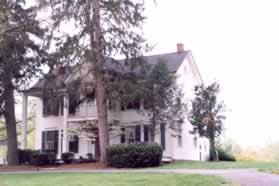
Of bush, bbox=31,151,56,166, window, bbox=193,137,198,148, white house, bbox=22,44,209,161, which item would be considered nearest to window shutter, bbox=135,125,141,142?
white house, bbox=22,44,209,161

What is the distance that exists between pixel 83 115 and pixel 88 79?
495cm

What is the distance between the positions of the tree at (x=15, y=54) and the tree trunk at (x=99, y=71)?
389 cm

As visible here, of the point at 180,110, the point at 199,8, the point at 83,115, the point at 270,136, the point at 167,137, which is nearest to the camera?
the point at 199,8

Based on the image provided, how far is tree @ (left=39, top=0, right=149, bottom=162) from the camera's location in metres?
22.1

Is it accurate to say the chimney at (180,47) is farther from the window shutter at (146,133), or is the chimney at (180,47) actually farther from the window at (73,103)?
the window at (73,103)

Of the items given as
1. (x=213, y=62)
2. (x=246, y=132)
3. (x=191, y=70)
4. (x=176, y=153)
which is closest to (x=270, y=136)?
(x=246, y=132)

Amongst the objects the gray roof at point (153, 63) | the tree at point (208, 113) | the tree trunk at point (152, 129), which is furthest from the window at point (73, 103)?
the tree at point (208, 113)

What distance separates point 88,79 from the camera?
23.7 metres

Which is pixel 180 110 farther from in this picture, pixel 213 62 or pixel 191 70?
pixel 213 62

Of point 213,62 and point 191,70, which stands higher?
point 213,62

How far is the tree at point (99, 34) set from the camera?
72.6 feet

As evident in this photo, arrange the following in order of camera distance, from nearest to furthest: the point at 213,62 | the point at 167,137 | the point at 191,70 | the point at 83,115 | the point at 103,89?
the point at 103,89
the point at 167,137
the point at 83,115
the point at 191,70
the point at 213,62

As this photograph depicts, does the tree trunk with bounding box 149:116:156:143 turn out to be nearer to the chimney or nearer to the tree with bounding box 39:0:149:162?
the tree with bounding box 39:0:149:162

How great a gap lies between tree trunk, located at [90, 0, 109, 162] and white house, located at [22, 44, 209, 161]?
1.92 meters
